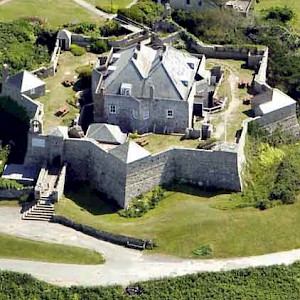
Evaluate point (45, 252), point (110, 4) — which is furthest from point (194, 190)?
point (110, 4)

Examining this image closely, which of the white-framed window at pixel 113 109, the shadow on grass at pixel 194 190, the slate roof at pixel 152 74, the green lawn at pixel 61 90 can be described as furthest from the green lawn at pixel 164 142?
the green lawn at pixel 61 90

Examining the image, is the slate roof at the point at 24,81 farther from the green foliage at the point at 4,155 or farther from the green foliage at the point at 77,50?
the green foliage at the point at 77,50

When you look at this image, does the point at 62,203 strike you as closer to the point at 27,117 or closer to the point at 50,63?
the point at 27,117

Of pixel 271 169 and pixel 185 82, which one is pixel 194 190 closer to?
pixel 271 169

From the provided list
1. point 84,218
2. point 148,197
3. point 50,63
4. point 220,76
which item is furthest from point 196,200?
point 50,63

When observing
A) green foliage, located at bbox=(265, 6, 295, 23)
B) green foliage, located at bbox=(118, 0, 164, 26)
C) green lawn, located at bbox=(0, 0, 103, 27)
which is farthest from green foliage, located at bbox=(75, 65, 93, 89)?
green foliage, located at bbox=(265, 6, 295, 23)

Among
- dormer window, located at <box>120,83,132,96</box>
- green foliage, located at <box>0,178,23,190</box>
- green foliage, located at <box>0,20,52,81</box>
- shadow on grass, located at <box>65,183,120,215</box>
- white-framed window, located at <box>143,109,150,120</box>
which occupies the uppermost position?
dormer window, located at <box>120,83,132,96</box>

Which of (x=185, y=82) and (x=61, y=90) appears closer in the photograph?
(x=185, y=82)

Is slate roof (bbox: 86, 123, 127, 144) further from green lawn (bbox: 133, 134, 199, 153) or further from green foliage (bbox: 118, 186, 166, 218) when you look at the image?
green foliage (bbox: 118, 186, 166, 218)
